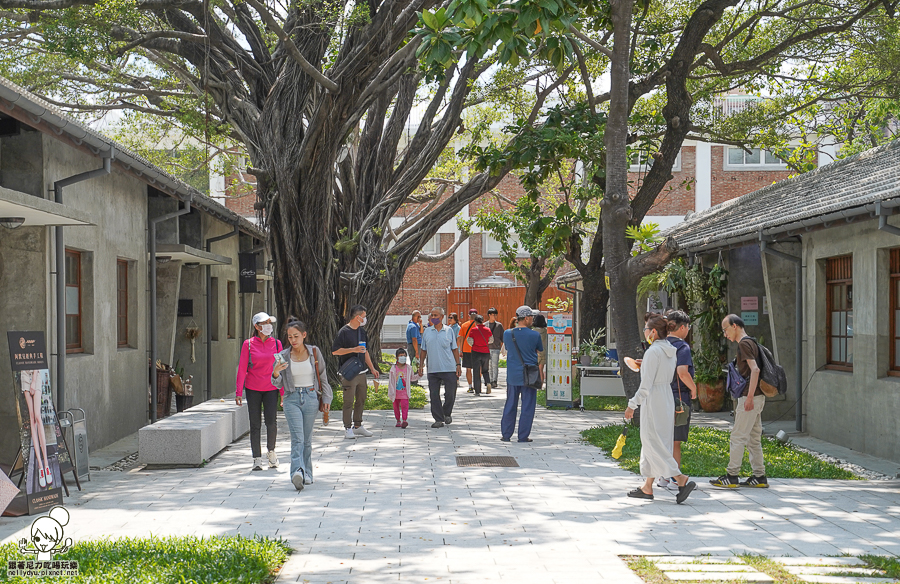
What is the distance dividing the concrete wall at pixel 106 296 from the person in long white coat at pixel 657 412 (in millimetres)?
6305

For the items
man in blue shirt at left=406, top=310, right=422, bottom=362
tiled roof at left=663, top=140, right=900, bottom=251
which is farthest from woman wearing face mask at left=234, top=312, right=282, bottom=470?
man in blue shirt at left=406, top=310, right=422, bottom=362

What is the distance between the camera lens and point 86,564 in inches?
219

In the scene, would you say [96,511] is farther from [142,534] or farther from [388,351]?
[388,351]

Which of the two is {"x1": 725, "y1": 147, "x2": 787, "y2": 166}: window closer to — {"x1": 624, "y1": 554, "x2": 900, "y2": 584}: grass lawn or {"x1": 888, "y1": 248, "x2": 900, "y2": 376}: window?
{"x1": 888, "y1": 248, "x2": 900, "y2": 376}: window

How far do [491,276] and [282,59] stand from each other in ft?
72.5

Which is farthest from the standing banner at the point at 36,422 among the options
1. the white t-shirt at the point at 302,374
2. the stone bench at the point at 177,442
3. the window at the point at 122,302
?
the window at the point at 122,302

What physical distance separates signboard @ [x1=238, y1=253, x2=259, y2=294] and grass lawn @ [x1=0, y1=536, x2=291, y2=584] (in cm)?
1318

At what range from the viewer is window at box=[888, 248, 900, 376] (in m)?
10.4

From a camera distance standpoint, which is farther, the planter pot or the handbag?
the planter pot

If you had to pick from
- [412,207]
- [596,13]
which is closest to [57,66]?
[596,13]

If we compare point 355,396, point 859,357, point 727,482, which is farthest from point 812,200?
point 355,396

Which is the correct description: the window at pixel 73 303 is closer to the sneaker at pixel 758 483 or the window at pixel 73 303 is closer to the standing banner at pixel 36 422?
the standing banner at pixel 36 422

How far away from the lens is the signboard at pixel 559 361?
16.1 metres

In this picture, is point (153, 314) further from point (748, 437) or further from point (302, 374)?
point (748, 437)
